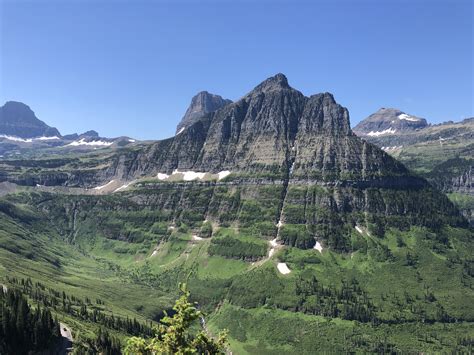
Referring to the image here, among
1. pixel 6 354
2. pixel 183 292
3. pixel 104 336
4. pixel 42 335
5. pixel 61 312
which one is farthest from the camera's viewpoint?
pixel 61 312

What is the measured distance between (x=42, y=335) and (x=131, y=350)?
12117cm

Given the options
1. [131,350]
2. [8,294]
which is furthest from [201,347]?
[8,294]

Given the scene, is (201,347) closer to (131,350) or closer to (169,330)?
(169,330)

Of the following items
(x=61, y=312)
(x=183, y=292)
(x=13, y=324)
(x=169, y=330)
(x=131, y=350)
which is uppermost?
(x=183, y=292)

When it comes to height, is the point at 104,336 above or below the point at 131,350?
below

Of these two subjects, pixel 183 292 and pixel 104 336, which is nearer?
pixel 183 292

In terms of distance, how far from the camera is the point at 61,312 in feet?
649

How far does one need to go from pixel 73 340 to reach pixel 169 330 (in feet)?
457

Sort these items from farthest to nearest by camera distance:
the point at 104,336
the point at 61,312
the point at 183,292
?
the point at 61,312 → the point at 104,336 → the point at 183,292

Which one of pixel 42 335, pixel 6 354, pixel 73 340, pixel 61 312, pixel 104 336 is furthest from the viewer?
pixel 61 312

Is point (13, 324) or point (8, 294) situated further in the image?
point (8, 294)

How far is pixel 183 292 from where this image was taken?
34.4 metres

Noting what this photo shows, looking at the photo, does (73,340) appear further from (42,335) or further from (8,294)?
(8,294)

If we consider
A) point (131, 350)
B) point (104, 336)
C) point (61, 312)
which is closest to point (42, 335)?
point (104, 336)
